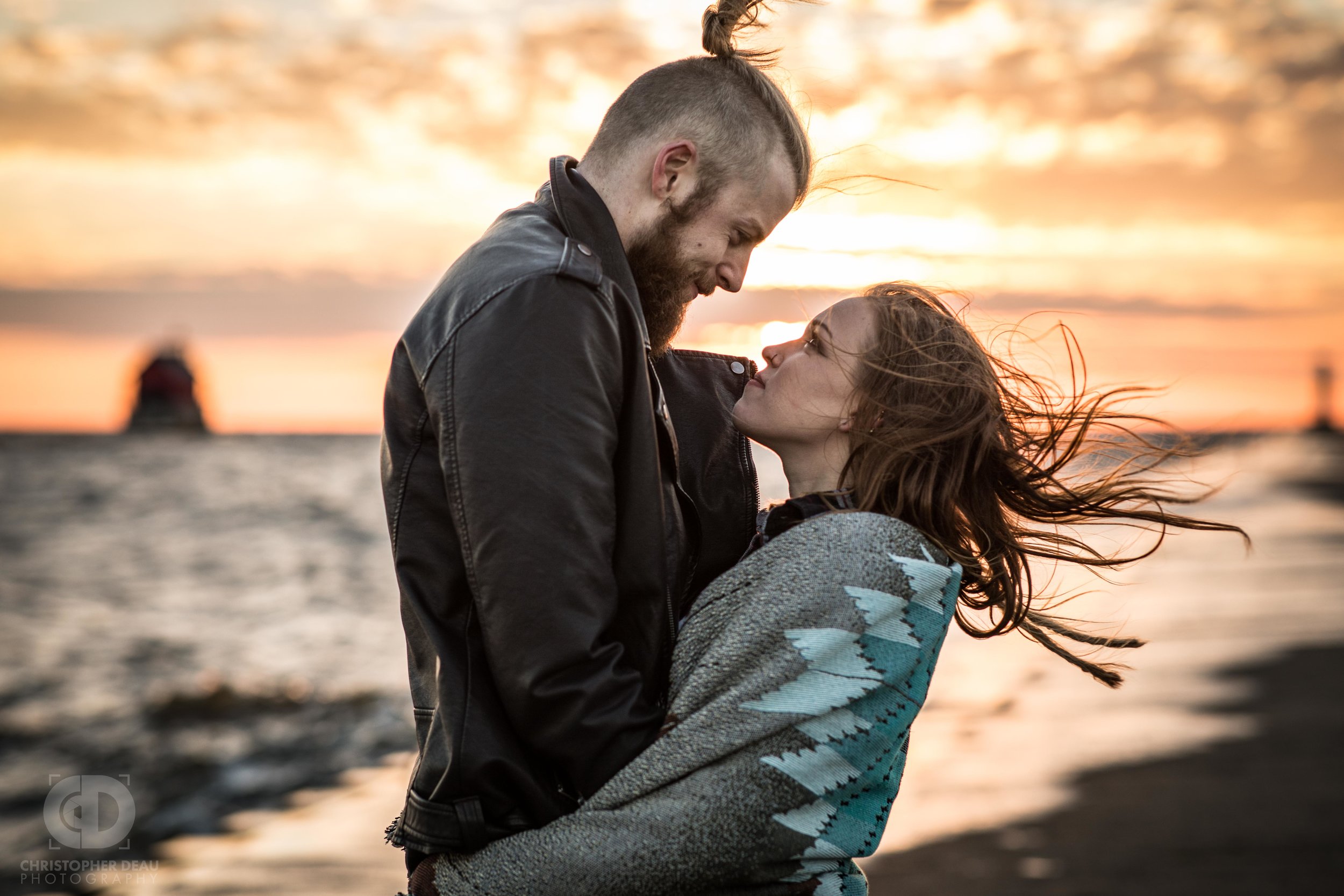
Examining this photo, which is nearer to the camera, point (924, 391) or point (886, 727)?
point (886, 727)

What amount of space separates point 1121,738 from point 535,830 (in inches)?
201

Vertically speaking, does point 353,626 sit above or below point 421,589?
above

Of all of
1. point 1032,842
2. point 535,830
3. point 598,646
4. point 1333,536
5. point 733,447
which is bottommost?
point 1032,842

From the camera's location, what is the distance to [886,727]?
6.36 ft

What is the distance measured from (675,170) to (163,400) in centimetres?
6855

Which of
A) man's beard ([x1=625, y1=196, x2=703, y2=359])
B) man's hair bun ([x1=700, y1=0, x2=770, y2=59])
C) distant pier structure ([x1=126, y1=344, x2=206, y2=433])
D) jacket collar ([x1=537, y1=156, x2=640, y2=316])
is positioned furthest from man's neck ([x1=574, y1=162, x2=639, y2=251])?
distant pier structure ([x1=126, y1=344, x2=206, y2=433])

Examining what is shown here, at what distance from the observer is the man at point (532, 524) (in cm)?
169

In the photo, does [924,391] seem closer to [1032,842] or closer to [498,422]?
[498,422]

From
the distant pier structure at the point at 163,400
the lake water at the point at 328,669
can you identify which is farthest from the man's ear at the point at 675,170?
the distant pier structure at the point at 163,400

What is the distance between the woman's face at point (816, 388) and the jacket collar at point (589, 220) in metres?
0.53

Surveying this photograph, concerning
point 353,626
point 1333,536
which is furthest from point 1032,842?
point 1333,536

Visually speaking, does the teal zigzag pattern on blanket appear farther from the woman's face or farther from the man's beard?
the man's beard

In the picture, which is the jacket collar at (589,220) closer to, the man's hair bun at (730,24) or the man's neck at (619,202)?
the man's neck at (619,202)

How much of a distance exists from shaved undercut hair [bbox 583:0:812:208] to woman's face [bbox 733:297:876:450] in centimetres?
31
